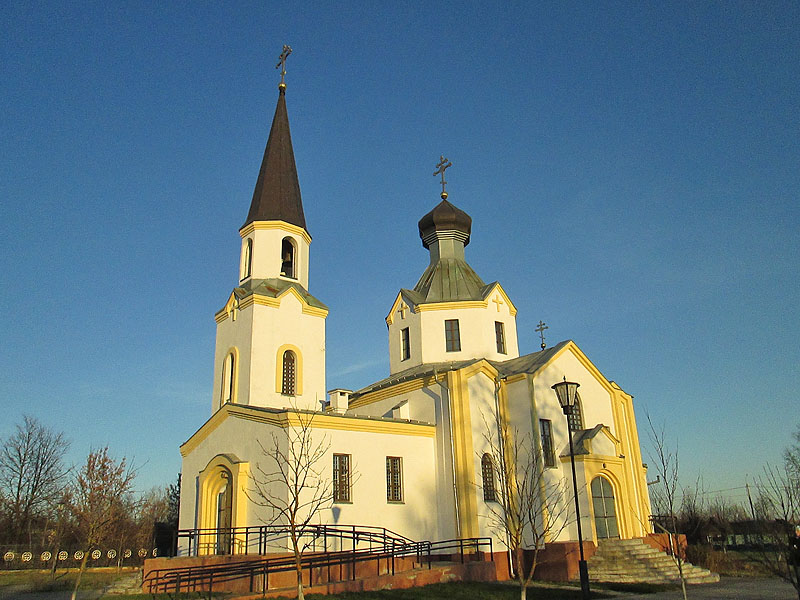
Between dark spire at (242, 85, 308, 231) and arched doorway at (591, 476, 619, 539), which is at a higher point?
dark spire at (242, 85, 308, 231)

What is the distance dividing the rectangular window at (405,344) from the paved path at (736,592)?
13664 millimetres

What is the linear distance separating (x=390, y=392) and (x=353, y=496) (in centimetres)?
549

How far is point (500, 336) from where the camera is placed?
27875 millimetres

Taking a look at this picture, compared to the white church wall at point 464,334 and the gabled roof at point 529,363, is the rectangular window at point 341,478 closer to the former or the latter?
the gabled roof at point 529,363

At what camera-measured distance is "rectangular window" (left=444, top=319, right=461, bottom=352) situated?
27219mm

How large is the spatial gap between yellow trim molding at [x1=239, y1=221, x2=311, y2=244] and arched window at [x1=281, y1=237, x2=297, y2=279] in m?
0.43

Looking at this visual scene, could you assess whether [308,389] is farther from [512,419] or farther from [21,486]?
[21,486]

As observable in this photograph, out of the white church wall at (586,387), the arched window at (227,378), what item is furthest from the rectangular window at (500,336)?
the arched window at (227,378)

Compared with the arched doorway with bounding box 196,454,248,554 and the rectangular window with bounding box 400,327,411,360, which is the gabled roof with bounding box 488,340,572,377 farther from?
the arched doorway with bounding box 196,454,248,554

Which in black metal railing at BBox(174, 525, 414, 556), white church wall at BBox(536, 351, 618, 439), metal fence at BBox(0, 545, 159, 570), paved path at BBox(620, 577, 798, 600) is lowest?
paved path at BBox(620, 577, 798, 600)

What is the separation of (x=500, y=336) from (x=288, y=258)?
9429mm

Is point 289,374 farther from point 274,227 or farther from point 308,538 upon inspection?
point 308,538

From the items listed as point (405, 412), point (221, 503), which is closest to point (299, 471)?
point (221, 503)

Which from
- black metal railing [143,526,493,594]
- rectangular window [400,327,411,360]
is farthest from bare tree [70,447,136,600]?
rectangular window [400,327,411,360]
